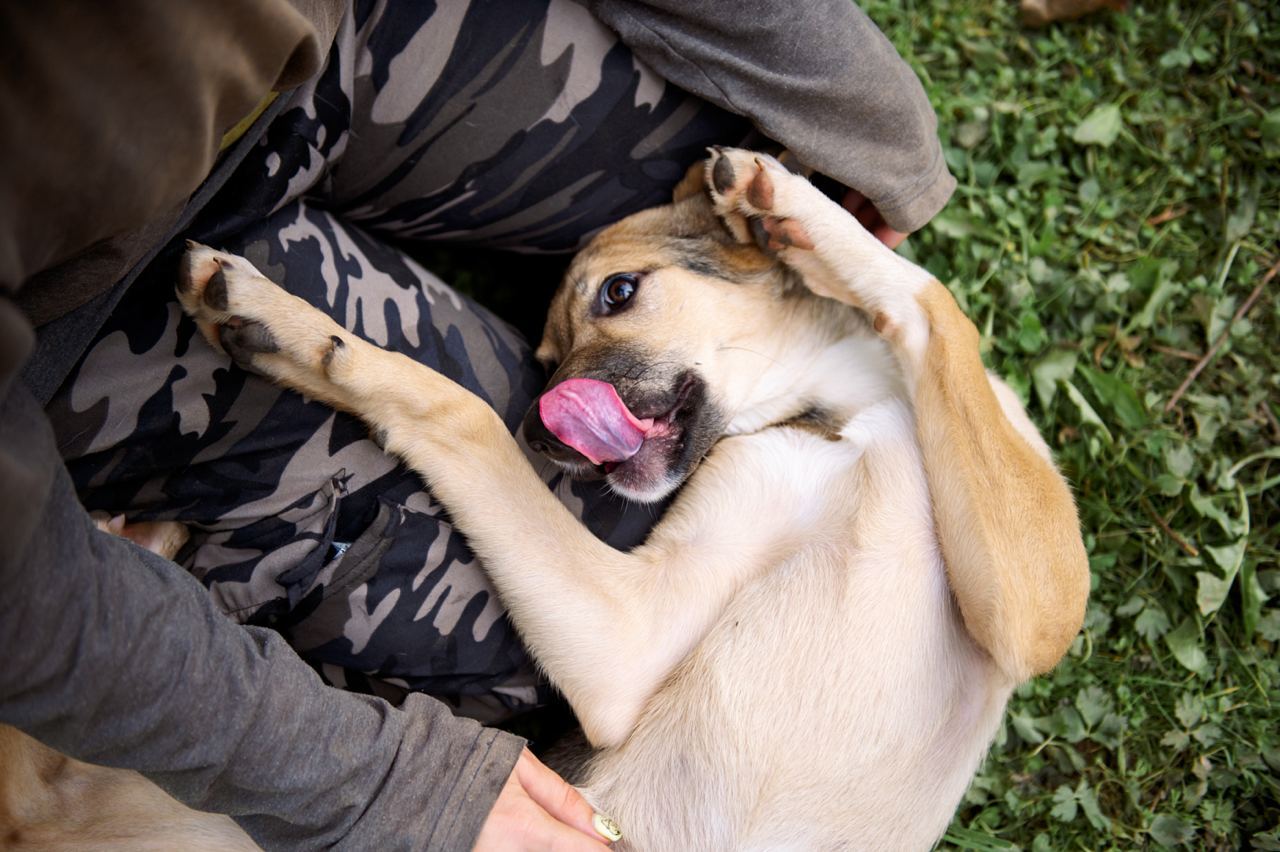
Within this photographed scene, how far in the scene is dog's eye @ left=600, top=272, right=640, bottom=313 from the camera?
3.13 metres

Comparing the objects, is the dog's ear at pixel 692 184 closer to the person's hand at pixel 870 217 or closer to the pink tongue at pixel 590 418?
the person's hand at pixel 870 217

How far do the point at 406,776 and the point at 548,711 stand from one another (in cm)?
115

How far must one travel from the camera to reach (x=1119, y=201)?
159 inches

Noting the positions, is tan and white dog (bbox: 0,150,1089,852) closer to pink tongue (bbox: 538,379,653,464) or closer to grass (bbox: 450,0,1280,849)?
pink tongue (bbox: 538,379,653,464)

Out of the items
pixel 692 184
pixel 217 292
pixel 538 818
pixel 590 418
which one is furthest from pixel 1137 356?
pixel 217 292

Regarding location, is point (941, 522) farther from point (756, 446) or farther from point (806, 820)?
point (806, 820)

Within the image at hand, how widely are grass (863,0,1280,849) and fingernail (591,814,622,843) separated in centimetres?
162

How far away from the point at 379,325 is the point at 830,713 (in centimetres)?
192

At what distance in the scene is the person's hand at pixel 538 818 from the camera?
2.41 m

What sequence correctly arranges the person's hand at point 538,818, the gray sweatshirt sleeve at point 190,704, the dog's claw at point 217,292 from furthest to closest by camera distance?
the dog's claw at point 217,292 < the person's hand at point 538,818 < the gray sweatshirt sleeve at point 190,704

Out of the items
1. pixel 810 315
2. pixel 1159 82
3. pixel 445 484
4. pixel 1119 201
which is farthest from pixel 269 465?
pixel 1159 82

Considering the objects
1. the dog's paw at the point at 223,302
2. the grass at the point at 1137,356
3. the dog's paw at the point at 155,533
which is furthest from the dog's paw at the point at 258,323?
the grass at the point at 1137,356

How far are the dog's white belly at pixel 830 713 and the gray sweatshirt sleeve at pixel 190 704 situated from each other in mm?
566

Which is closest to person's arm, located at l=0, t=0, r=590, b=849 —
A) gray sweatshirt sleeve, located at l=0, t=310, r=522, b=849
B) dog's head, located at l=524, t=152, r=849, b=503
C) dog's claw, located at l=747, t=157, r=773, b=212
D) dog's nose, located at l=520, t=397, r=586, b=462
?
gray sweatshirt sleeve, located at l=0, t=310, r=522, b=849
